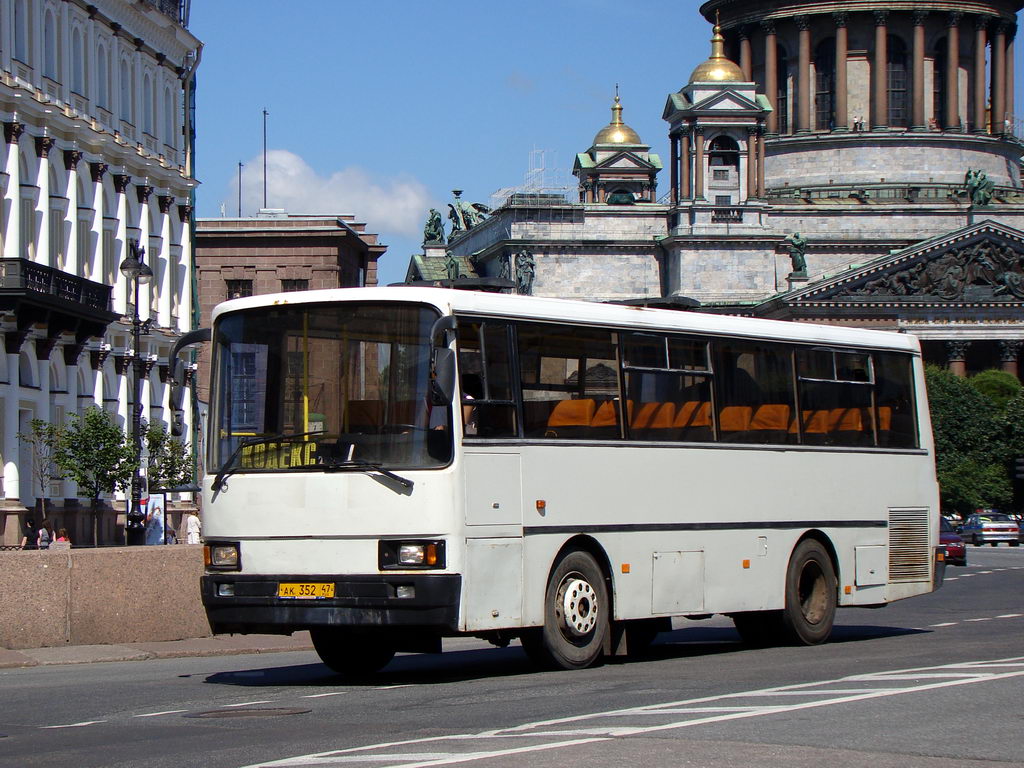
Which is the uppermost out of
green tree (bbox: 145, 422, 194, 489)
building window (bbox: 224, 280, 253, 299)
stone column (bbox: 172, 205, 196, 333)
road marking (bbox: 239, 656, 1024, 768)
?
building window (bbox: 224, 280, 253, 299)

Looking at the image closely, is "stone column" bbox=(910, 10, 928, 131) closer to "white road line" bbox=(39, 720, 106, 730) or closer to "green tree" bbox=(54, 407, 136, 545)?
"green tree" bbox=(54, 407, 136, 545)

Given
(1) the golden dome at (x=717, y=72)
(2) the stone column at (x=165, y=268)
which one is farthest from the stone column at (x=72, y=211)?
(1) the golden dome at (x=717, y=72)

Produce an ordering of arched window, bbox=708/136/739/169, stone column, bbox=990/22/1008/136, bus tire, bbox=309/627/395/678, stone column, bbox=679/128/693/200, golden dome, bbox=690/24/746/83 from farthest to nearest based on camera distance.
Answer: stone column, bbox=990/22/1008/136 → golden dome, bbox=690/24/746/83 → arched window, bbox=708/136/739/169 → stone column, bbox=679/128/693/200 → bus tire, bbox=309/627/395/678

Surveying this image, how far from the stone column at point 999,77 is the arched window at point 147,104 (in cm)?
8029

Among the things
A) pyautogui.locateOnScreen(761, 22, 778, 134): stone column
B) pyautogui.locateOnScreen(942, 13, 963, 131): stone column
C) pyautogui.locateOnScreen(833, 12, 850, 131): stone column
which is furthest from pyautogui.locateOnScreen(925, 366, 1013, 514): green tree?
pyautogui.locateOnScreen(761, 22, 778, 134): stone column

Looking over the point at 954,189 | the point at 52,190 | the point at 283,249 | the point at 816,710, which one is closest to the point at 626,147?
the point at 954,189

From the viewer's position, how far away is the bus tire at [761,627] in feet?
65.2

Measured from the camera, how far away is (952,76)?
118875 mm

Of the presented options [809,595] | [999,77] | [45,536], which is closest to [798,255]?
[999,77]

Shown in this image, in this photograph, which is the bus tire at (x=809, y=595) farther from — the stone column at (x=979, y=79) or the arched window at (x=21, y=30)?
the stone column at (x=979, y=79)

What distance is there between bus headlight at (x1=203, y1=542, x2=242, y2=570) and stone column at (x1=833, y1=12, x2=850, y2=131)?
10416 cm

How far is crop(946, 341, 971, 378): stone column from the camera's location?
10856cm

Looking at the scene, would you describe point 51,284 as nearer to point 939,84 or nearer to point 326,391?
point 326,391

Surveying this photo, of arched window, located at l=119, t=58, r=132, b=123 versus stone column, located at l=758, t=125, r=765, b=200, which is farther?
stone column, located at l=758, t=125, r=765, b=200
